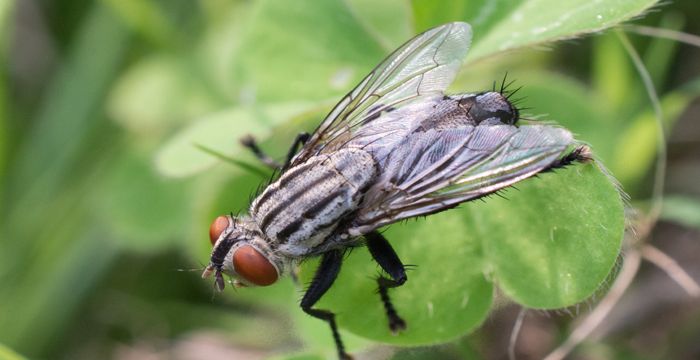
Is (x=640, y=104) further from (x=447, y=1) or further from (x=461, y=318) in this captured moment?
(x=461, y=318)

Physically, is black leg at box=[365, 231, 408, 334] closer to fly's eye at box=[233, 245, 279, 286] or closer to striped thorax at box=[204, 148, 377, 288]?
striped thorax at box=[204, 148, 377, 288]

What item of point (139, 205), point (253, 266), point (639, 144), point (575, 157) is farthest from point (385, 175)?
point (139, 205)

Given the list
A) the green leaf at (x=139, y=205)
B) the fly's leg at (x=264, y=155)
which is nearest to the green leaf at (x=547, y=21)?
the fly's leg at (x=264, y=155)

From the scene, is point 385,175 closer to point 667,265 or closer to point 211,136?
point 211,136

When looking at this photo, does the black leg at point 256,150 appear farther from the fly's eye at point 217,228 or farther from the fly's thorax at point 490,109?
the fly's thorax at point 490,109

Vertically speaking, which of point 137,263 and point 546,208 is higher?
point 546,208

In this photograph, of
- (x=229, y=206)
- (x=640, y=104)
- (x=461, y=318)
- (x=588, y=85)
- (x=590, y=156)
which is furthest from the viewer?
(x=588, y=85)

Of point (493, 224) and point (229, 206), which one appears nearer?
point (493, 224)

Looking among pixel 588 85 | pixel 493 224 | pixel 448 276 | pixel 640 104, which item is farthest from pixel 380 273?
pixel 588 85
